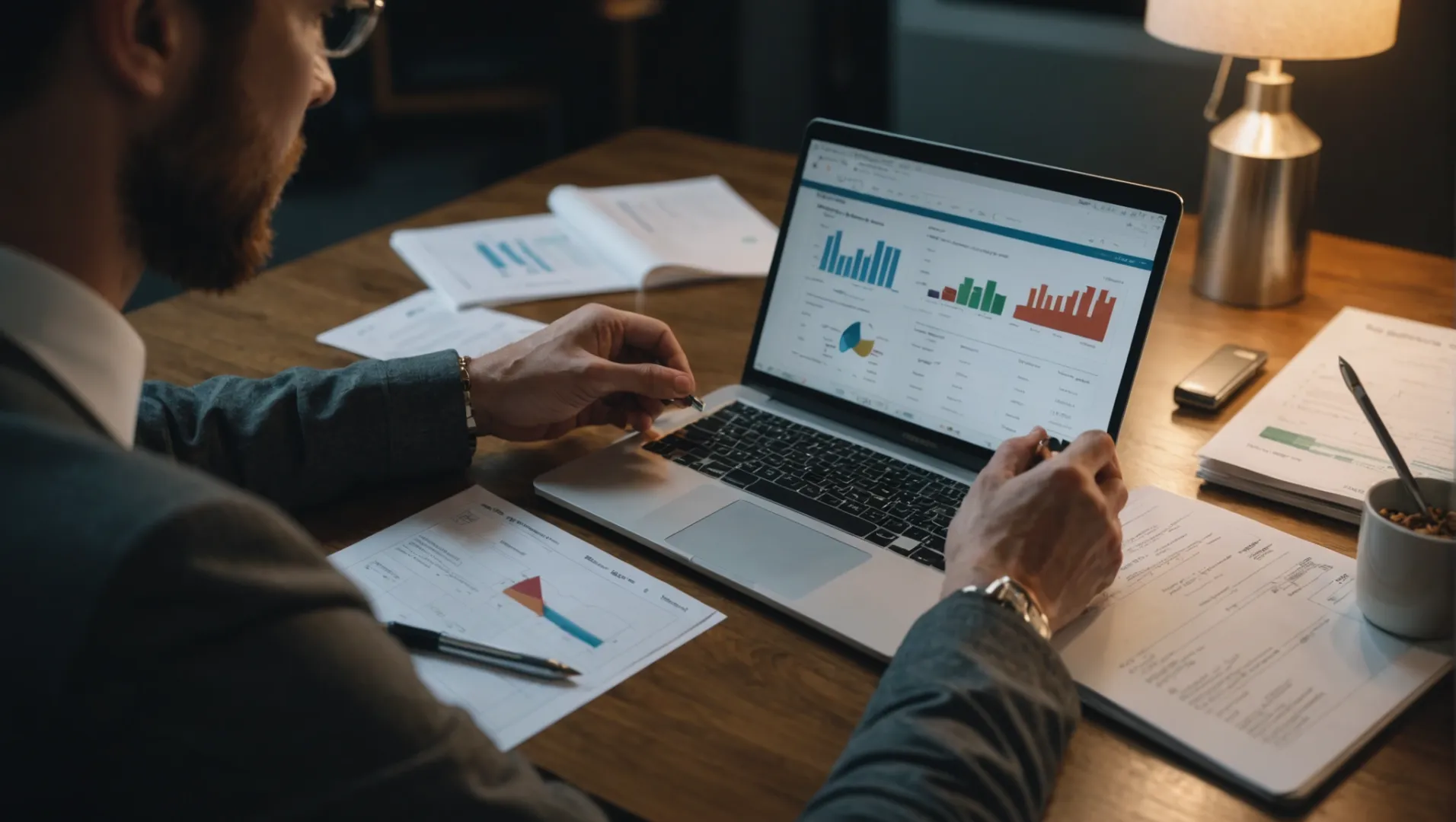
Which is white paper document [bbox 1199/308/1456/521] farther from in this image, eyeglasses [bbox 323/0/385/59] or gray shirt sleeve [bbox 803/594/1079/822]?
eyeglasses [bbox 323/0/385/59]

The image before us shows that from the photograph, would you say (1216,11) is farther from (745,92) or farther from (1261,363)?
(745,92)

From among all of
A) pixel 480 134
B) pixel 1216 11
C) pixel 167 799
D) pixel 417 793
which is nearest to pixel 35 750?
pixel 167 799

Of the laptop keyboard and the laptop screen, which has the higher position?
the laptop screen

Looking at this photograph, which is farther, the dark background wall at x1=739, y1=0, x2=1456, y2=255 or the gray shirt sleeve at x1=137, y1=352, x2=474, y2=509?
the dark background wall at x1=739, y1=0, x2=1456, y2=255

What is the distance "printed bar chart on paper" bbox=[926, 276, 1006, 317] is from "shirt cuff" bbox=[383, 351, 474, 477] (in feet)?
1.43

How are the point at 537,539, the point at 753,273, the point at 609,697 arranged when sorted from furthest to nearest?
1. the point at 753,273
2. the point at 537,539
3. the point at 609,697

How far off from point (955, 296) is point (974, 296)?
0.02m

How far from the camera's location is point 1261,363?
1.34 m

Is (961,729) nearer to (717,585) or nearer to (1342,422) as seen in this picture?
(717,585)

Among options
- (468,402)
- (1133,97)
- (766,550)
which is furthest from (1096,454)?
(1133,97)

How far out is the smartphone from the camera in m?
1.26

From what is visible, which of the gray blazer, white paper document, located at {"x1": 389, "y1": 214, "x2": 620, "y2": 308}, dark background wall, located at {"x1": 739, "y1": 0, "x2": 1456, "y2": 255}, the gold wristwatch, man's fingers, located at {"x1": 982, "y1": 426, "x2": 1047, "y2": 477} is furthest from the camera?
dark background wall, located at {"x1": 739, "y1": 0, "x2": 1456, "y2": 255}

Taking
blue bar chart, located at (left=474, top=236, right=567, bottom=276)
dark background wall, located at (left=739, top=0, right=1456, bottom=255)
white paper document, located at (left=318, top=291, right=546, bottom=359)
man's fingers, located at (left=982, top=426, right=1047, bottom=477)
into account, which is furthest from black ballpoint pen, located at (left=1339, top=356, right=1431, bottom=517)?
dark background wall, located at (left=739, top=0, right=1456, bottom=255)

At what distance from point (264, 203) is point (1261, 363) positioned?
984 mm
